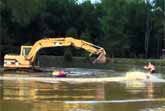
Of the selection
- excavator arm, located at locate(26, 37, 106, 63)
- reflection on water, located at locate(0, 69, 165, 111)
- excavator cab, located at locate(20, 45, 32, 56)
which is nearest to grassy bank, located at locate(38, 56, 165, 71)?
excavator cab, located at locate(20, 45, 32, 56)

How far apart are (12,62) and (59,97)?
2686 cm

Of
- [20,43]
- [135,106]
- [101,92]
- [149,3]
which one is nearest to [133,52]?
[149,3]

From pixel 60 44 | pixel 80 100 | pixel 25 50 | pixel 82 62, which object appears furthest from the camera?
pixel 82 62

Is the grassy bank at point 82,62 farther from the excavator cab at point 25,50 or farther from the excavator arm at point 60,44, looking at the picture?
the excavator arm at point 60,44

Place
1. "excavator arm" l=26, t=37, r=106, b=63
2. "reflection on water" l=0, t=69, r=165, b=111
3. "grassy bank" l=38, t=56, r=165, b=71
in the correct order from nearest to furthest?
"reflection on water" l=0, t=69, r=165, b=111 → "excavator arm" l=26, t=37, r=106, b=63 → "grassy bank" l=38, t=56, r=165, b=71

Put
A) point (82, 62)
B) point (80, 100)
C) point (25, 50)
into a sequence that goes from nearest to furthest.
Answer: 1. point (80, 100)
2. point (25, 50)
3. point (82, 62)

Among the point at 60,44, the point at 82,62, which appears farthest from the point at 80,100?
the point at 82,62

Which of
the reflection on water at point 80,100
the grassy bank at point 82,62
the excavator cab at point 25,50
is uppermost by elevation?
the excavator cab at point 25,50

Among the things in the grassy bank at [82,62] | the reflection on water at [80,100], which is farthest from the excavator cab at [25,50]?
the reflection on water at [80,100]

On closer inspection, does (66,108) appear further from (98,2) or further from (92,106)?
(98,2)

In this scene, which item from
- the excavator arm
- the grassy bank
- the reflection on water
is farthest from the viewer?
the grassy bank

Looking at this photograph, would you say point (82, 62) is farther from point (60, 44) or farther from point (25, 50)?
point (60, 44)

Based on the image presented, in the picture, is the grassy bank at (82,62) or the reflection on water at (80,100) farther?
the grassy bank at (82,62)

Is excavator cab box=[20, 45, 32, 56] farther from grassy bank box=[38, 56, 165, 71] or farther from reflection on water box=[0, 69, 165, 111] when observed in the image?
reflection on water box=[0, 69, 165, 111]
